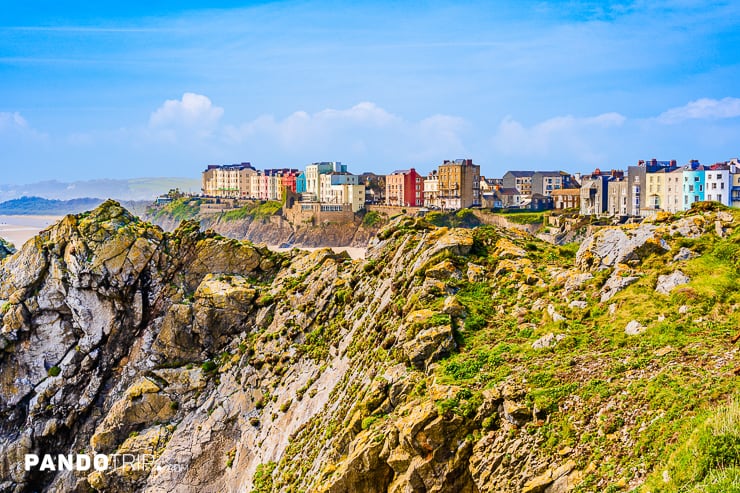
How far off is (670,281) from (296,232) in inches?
4510

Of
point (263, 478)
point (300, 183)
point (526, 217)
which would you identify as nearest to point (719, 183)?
point (526, 217)

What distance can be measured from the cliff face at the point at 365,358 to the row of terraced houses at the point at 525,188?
67.9 m

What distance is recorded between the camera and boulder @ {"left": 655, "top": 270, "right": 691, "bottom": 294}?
18.5 metres

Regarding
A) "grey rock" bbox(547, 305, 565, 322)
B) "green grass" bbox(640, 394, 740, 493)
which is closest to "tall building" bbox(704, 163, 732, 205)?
"grey rock" bbox(547, 305, 565, 322)

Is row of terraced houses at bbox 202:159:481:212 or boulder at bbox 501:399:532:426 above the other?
row of terraced houses at bbox 202:159:481:212

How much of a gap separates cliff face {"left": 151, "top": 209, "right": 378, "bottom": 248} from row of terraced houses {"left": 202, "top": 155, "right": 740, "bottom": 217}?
4898mm

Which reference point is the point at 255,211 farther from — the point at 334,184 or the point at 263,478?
the point at 263,478

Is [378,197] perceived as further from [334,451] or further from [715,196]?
[334,451]

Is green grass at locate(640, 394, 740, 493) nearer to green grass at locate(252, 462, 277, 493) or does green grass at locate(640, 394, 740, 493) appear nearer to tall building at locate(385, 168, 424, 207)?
green grass at locate(252, 462, 277, 493)

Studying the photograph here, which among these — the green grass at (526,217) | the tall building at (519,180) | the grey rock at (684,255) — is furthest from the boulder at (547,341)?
the tall building at (519,180)

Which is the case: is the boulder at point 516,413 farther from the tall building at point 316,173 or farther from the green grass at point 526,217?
the tall building at point 316,173

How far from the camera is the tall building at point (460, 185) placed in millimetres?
121375

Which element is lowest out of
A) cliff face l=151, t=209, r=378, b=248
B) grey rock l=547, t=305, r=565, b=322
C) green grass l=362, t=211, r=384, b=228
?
cliff face l=151, t=209, r=378, b=248

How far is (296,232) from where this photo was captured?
5172 inches
